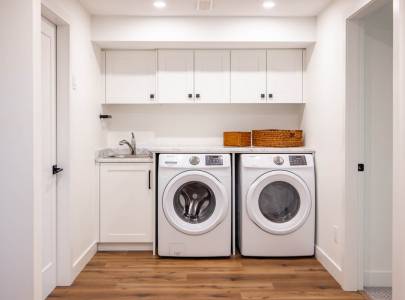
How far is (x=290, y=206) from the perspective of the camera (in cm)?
369

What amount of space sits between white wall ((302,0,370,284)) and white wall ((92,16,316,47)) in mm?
236

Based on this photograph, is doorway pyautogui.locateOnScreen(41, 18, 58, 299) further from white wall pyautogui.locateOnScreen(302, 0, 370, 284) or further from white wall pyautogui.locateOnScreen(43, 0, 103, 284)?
white wall pyautogui.locateOnScreen(302, 0, 370, 284)

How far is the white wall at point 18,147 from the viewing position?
204 centimetres

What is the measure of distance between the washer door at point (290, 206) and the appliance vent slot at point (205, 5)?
1509 millimetres

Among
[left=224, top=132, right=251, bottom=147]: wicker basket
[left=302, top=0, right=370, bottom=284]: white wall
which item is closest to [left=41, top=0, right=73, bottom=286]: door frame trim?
[left=224, top=132, right=251, bottom=147]: wicker basket

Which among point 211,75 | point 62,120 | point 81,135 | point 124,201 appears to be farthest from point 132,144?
point 62,120

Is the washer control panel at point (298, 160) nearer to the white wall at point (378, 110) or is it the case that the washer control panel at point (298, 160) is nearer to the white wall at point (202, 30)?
the white wall at point (378, 110)

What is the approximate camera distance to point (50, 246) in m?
2.91

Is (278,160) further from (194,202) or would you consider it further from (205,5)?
(205,5)

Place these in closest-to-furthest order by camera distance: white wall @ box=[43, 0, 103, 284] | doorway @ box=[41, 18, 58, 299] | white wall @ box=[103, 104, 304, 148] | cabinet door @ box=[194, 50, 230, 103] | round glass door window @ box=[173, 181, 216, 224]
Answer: doorway @ box=[41, 18, 58, 299], white wall @ box=[43, 0, 103, 284], round glass door window @ box=[173, 181, 216, 224], cabinet door @ box=[194, 50, 230, 103], white wall @ box=[103, 104, 304, 148]

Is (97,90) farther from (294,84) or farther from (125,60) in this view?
(294,84)

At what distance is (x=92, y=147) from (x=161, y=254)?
1.15m

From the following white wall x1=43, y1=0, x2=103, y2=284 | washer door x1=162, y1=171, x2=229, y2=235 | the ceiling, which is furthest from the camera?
washer door x1=162, y1=171, x2=229, y2=235

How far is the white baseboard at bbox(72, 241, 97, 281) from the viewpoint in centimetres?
313
